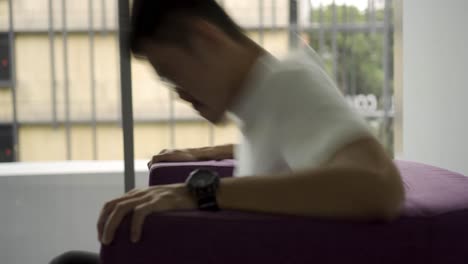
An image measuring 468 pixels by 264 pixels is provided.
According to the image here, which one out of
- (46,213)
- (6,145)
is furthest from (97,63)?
(46,213)

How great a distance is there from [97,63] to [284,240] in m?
2.59

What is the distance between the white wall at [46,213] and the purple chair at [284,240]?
2.00 m

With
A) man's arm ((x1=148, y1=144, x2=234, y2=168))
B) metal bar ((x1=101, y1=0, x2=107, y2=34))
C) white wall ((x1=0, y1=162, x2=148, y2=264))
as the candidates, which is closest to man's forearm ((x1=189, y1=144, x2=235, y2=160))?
man's arm ((x1=148, y1=144, x2=234, y2=168))

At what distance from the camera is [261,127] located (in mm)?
1081

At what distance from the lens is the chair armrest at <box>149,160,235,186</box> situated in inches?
62.0

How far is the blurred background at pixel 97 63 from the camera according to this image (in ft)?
10.7

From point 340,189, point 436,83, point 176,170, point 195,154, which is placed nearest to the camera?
point 340,189

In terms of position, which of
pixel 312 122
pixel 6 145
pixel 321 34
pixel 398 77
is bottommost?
pixel 6 145

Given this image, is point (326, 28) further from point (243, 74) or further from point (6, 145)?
point (243, 74)

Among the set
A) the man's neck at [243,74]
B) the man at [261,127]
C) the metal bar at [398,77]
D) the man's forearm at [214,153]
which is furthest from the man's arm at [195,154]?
the metal bar at [398,77]

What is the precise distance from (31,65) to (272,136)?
101 inches

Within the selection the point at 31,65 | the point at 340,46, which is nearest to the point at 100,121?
the point at 31,65

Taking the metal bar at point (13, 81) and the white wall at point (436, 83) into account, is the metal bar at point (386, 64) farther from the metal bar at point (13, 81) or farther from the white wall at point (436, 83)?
the metal bar at point (13, 81)

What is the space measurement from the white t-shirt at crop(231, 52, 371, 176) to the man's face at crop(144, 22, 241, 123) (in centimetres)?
4
